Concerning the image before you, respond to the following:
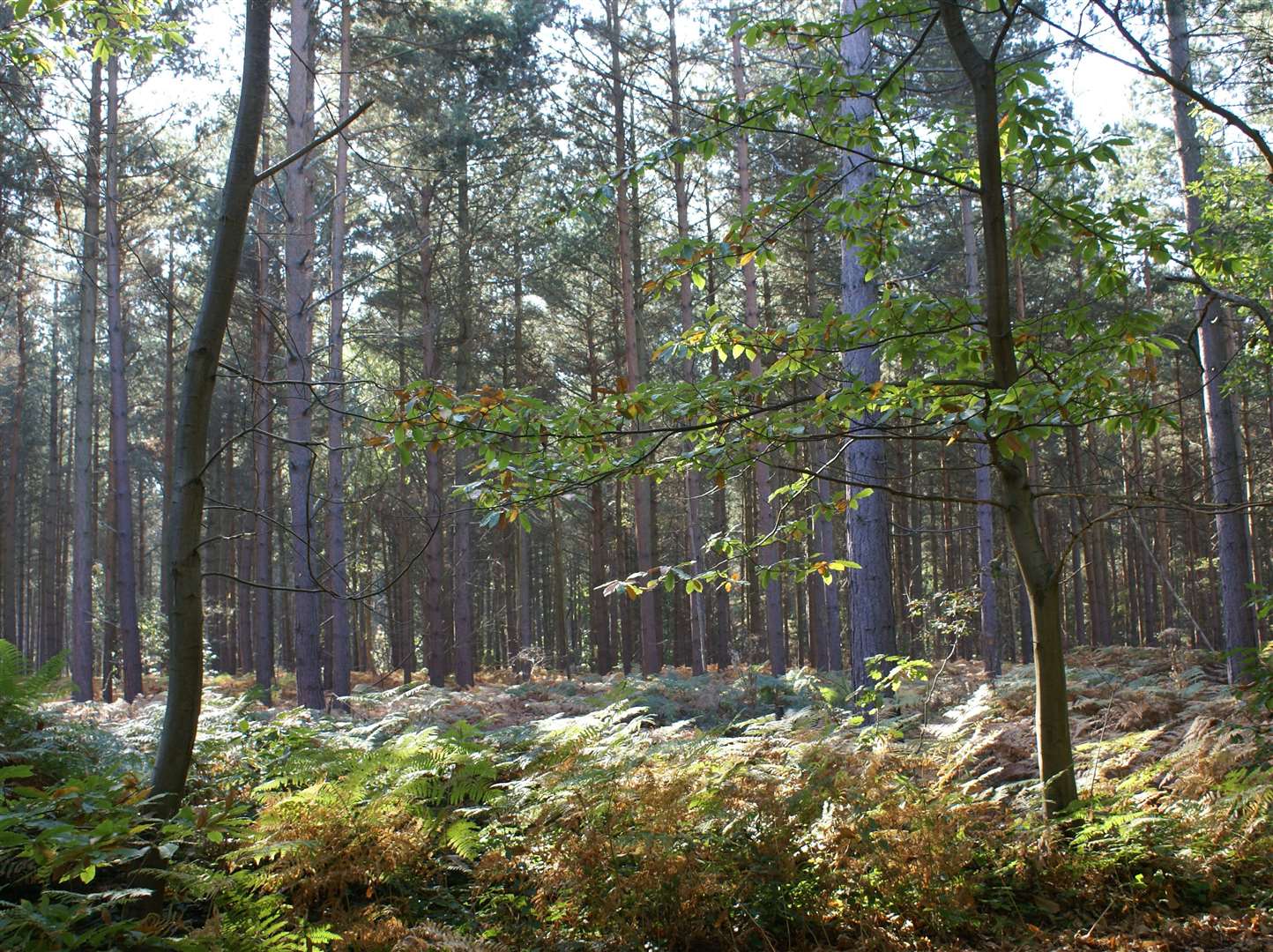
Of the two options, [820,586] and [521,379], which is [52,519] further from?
[820,586]

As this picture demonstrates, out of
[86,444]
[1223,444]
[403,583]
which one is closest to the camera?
[1223,444]

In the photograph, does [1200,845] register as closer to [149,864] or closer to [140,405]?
[149,864]

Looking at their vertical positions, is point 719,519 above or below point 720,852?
above

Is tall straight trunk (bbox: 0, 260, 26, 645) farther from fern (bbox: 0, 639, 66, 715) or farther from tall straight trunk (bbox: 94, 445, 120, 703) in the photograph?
fern (bbox: 0, 639, 66, 715)

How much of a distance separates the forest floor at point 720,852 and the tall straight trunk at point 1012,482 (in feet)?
1.06

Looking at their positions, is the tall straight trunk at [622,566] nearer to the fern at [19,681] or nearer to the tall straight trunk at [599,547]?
the tall straight trunk at [599,547]

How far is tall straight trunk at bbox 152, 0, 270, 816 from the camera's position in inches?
122

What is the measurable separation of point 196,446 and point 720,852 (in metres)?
2.98

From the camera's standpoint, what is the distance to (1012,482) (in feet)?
13.6

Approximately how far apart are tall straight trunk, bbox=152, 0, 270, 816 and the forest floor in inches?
15.8

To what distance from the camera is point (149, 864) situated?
3.33 meters

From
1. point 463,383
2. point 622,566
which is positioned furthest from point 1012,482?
point 622,566

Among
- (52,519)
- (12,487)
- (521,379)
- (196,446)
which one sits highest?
(521,379)

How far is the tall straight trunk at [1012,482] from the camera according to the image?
390cm
